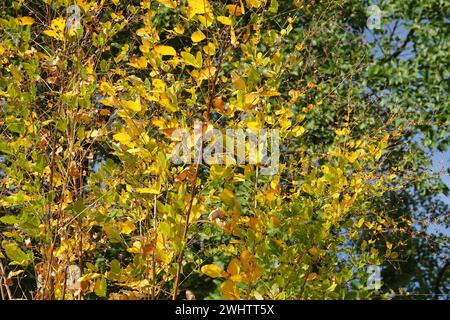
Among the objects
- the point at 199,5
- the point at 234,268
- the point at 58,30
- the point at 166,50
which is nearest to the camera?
the point at 234,268

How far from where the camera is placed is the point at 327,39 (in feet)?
16.5

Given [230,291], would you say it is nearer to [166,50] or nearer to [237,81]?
[237,81]

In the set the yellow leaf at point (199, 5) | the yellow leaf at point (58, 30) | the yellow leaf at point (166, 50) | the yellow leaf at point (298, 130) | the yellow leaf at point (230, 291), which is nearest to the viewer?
the yellow leaf at point (230, 291)

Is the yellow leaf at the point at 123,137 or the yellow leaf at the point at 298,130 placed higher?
the yellow leaf at the point at 298,130

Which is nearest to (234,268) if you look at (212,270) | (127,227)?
(212,270)

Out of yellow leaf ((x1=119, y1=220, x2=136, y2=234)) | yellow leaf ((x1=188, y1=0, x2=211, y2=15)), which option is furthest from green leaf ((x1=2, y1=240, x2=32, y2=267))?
yellow leaf ((x1=188, y1=0, x2=211, y2=15))

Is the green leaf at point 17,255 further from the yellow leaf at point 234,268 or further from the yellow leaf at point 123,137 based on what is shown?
the yellow leaf at point 234,268

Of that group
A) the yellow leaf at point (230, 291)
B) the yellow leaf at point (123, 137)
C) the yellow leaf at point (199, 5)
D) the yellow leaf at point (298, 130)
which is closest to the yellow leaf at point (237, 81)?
the yellow leaf at point (199, 5)

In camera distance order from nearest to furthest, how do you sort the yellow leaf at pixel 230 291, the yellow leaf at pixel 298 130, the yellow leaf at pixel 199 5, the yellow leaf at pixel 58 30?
the yellow leaf at pixel 230 291, the yellow leaf at pixel 199 5, the yellow leaf at pixel 58 30, the yellow leaf at pixel 298 130

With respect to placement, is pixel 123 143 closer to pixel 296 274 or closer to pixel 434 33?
pixel 296 274

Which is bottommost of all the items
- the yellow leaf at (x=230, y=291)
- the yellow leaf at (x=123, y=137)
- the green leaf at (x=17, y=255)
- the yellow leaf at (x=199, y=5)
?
the yellow leaf at (x=230, y=291)
